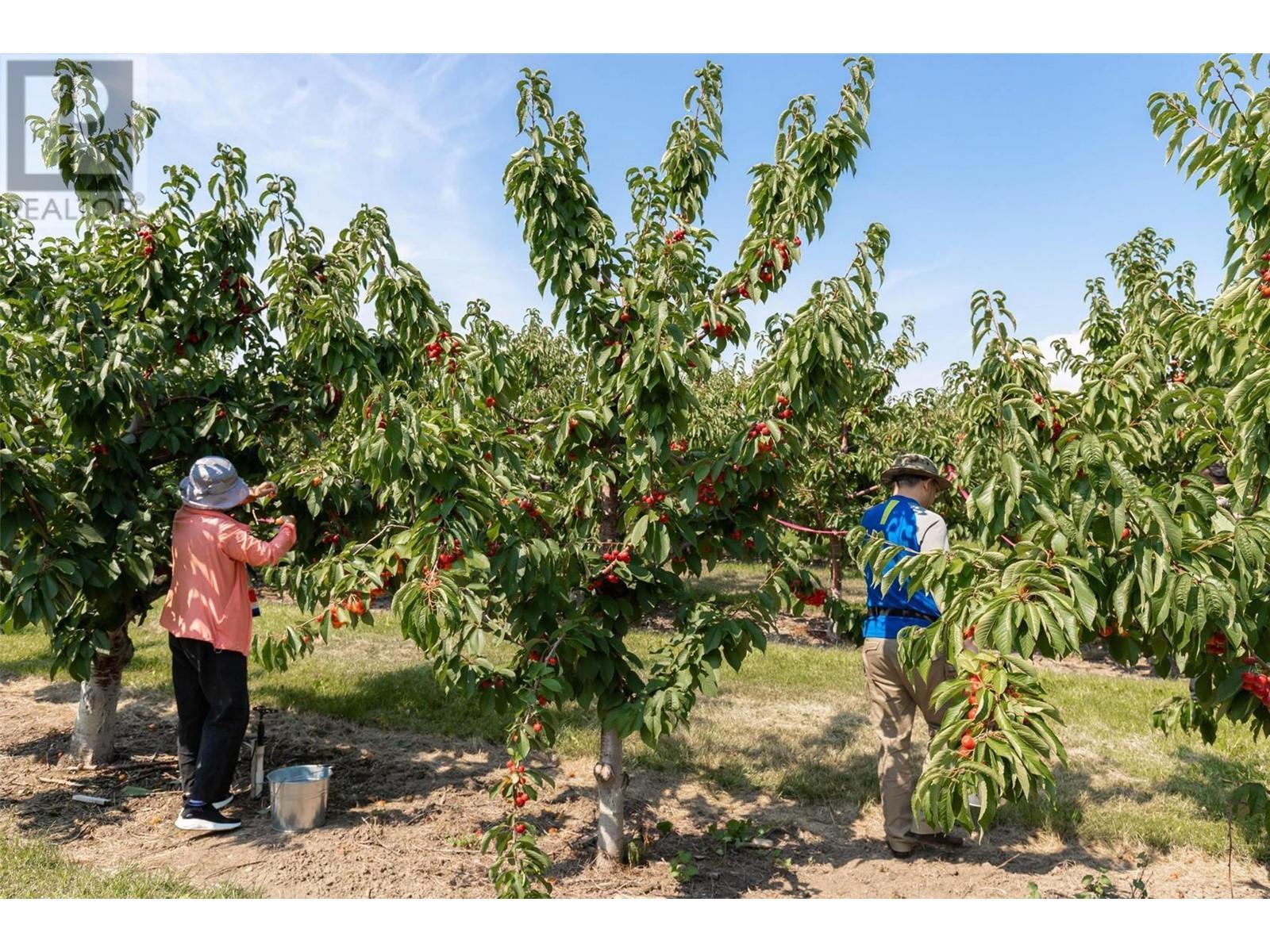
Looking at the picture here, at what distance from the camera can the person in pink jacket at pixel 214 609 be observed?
4.18m

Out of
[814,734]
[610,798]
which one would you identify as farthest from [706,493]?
[814,734]

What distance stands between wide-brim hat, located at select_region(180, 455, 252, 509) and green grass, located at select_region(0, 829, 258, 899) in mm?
1719

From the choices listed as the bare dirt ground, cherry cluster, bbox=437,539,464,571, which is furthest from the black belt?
cherry cluster, bbox=437,539,464,571

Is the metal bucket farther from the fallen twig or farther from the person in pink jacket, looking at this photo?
the fallen twig

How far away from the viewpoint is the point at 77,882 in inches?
135

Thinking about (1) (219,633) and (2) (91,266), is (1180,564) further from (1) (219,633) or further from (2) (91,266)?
(2) (91,266)

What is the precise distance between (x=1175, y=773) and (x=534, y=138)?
5.86m

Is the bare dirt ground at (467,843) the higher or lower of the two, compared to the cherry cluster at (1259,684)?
lower

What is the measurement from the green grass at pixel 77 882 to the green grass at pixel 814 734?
8.40 feet

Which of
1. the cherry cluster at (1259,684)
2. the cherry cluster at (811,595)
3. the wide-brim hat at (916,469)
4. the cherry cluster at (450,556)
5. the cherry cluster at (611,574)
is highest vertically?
the wide-brim hat at (916,469)

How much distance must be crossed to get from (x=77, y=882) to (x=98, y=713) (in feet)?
6.65

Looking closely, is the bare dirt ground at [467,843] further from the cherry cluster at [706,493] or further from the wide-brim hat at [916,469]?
the wide-brim hat at [916,469]

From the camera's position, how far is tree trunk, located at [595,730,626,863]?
161 inches

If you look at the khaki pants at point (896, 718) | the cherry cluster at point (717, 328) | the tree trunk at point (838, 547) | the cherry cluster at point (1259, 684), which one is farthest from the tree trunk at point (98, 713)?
the tree trunk at point (838, 547)
